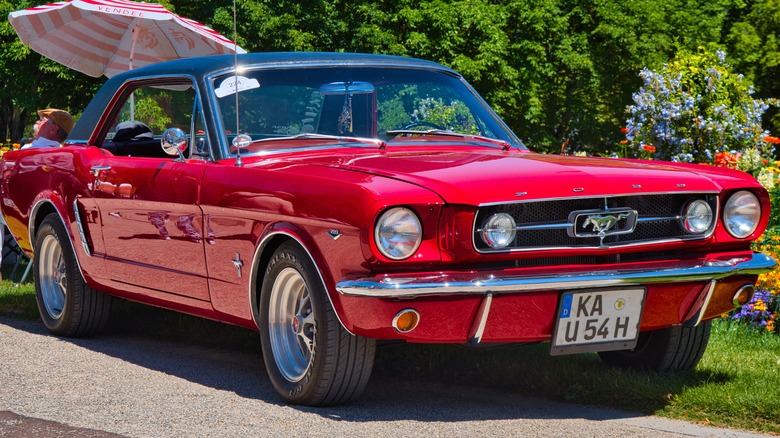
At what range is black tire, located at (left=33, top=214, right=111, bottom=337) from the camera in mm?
7855

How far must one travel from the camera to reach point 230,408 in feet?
18.5

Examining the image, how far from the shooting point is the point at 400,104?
6773mm

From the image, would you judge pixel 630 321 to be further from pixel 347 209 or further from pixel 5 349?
pixel 5 349

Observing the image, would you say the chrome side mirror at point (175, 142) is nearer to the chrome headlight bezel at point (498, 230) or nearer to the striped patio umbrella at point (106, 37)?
the chrome headlight bezel at point (498, 230)

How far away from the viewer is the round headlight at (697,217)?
5.64 meters

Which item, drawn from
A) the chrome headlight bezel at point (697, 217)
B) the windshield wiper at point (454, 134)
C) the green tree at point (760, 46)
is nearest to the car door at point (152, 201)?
the windshield wiper at point (454, 134)

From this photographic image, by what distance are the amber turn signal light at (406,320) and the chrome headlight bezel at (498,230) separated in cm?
43

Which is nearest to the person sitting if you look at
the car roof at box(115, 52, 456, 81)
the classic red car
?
the classic red car

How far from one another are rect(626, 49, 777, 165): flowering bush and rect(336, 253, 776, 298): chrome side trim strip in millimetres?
7889

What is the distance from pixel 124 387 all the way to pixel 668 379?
2.65 metres

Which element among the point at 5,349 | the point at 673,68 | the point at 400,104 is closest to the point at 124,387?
the point at 5,349

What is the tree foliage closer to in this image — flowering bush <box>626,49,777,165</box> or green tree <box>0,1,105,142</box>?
green tree <box>0,1,105,142</box>

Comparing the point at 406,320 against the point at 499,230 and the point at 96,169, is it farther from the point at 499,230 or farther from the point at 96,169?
the point at 96,169

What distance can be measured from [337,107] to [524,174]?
5.09 ft
